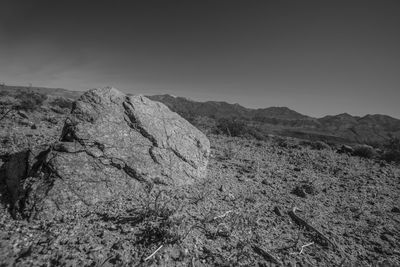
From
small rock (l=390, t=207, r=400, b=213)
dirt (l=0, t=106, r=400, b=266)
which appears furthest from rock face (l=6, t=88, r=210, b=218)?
small rock (l=390, t=207, r=400, b=213)

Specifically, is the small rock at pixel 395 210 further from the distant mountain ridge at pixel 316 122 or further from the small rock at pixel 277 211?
the distant mountain ridge at pixel 316 122

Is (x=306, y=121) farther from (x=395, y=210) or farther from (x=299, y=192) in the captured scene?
(x=299, y=192)

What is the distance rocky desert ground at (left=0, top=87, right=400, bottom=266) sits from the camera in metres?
2.78

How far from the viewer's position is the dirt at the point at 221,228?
272 cm

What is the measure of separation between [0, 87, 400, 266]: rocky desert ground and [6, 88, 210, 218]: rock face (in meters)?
0.02

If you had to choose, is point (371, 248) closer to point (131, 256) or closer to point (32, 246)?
point (131, 256)

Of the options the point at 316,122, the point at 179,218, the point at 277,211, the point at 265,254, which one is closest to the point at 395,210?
the point at 277,211

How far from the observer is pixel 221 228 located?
3453mm

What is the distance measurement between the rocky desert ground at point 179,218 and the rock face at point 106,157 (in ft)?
0.08

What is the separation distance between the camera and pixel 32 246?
2637 mm

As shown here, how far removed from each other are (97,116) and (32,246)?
258 cm

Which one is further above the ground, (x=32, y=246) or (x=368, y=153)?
(x=368, y=153)

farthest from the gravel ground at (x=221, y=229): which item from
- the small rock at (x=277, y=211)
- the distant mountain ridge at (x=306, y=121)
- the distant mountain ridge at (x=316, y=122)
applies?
the distant mountain ridge at (x=316, y=122)

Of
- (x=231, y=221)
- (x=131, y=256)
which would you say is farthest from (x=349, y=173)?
(x=131, y=256)
